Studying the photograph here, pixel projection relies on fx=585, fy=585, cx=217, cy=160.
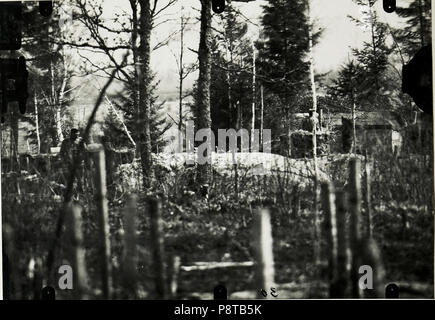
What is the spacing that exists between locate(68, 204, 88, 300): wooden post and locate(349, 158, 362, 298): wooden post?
62.1 inches

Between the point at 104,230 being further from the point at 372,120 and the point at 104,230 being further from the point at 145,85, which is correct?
the point at 372,120

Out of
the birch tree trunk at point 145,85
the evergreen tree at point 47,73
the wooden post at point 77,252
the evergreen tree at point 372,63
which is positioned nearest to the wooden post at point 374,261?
the evergreen tree at point 372,63

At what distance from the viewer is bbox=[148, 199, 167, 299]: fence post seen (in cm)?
344

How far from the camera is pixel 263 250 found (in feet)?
11.3

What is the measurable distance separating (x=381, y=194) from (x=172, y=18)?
5.34 feet

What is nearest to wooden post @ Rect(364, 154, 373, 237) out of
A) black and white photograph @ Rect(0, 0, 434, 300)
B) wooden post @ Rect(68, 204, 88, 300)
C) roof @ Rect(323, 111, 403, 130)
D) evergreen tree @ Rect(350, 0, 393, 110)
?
black and white photograph @ Rect(0, 0, 434, 300)

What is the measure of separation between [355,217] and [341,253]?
0.23m

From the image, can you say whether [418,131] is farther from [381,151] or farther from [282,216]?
[282,216]

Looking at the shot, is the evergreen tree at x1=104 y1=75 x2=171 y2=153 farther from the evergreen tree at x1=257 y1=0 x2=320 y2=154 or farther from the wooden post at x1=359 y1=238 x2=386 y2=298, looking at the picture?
the wooden post at x1=359 y1=238 x2=386 y2=298

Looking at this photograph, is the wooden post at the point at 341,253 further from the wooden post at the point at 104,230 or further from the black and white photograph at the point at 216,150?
the wooden post at the point at 104,230

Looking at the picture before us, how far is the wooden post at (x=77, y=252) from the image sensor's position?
348cm

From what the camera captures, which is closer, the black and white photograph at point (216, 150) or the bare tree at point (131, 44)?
the black and white photograph at point (216, 150)

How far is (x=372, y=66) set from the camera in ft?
11.4
